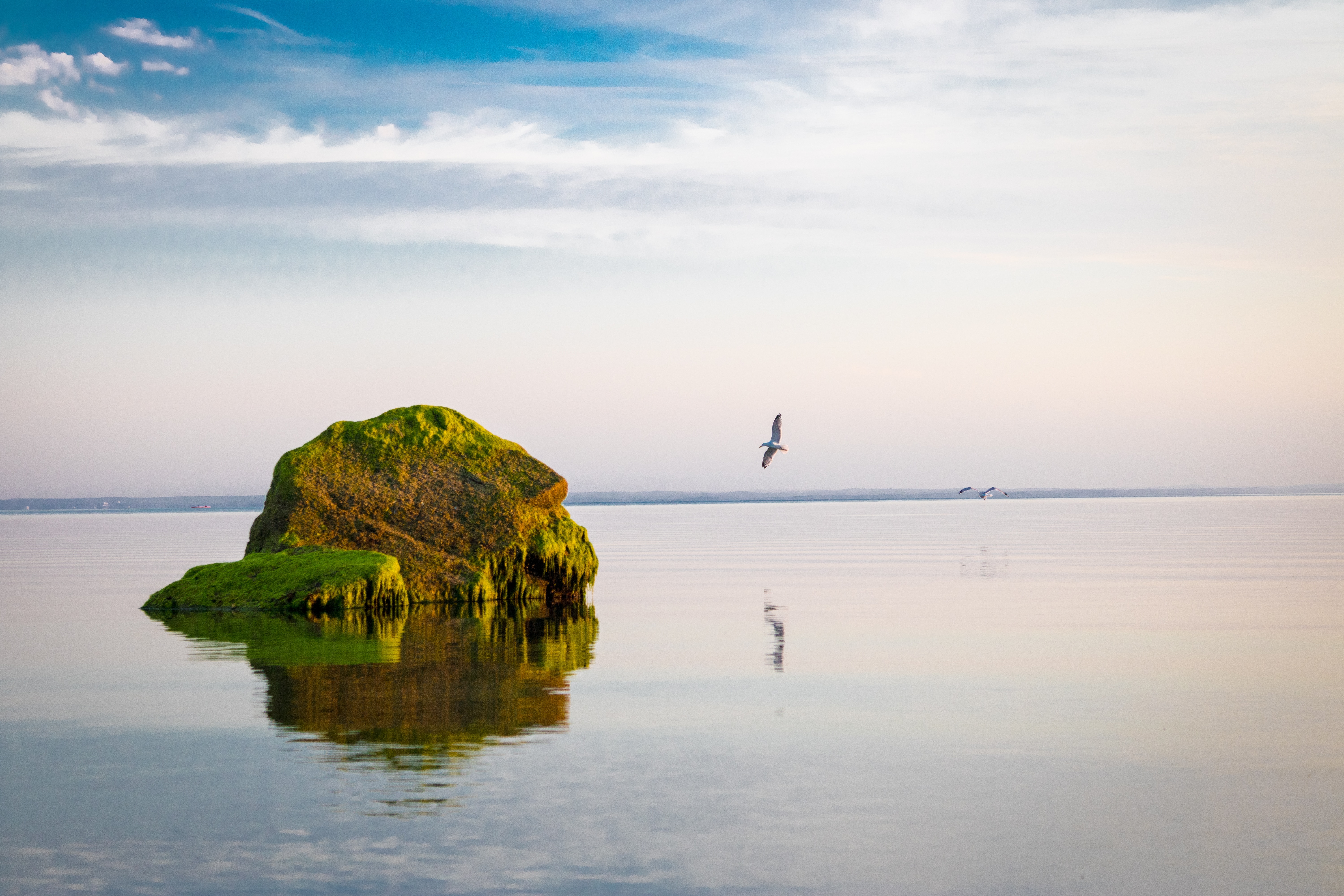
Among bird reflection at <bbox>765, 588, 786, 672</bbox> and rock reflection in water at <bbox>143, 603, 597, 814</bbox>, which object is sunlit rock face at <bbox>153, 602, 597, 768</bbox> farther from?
bird reflection at <bbox>765, 588, 786, 672</bbox>

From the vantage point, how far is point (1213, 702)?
15.1m

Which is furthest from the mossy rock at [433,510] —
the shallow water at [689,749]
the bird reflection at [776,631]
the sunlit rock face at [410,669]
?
the bird reflection at [776,631]

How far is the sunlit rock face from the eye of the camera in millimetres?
13102

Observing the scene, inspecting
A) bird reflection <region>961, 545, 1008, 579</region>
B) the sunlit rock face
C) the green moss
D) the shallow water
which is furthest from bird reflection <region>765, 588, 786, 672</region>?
the green moss

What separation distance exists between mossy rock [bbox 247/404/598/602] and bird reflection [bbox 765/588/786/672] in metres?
5.61

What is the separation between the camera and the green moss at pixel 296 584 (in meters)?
26.7

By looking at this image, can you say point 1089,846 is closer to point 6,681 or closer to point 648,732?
point 648,732

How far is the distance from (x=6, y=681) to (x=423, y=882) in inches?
462

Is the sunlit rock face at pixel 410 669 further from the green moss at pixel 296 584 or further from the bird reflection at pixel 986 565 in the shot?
the bird reflection at pixel 986 565

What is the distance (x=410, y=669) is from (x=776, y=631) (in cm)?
747

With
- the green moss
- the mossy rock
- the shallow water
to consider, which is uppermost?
the mossy rock

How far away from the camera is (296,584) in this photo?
26875mm

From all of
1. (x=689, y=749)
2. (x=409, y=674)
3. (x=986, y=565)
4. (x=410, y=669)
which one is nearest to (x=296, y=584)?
(x=410, y=669)

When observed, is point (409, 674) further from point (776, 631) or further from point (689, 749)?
point (776, 631)
